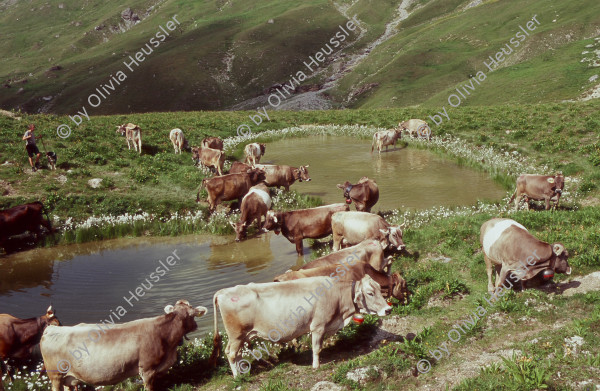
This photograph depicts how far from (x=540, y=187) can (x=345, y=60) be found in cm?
13524

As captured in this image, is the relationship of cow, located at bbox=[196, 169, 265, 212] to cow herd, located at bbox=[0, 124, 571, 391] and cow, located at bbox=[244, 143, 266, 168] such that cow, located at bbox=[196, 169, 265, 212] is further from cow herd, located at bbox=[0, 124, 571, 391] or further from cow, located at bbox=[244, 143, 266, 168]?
cow herd, located at bbox=[0, 124, 571, 391]

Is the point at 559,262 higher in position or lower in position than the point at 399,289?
higher

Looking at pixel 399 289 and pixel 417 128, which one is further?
pixel 417 128

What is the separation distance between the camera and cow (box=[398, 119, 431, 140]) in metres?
35.2

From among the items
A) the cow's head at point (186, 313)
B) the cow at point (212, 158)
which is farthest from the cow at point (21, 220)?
the cow's head at point (186, 313)

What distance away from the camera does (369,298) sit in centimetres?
938

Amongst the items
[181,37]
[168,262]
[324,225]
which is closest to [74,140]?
[168,262]

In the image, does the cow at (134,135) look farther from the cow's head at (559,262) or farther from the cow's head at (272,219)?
the cow's head at (559,262)

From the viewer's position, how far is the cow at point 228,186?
808 inches

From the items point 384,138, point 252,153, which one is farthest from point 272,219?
point 384,138

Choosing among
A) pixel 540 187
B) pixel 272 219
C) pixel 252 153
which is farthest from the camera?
pixel 252 153

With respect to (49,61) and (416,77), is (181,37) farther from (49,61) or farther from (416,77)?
(416,77)

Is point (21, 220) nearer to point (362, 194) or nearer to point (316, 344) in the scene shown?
point (362, 194)

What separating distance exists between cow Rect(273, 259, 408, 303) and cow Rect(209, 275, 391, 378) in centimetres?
67
